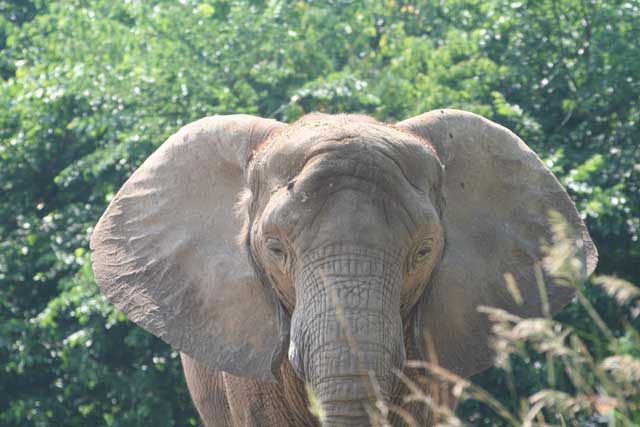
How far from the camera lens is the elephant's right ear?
536 centimetres

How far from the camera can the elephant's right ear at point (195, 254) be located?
5359mm

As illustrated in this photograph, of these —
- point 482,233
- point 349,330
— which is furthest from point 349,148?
point 482,233

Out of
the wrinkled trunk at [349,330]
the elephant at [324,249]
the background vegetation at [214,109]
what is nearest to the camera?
the wrinkled trunk at [349,330]

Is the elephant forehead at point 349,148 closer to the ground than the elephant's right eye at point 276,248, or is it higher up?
higher up

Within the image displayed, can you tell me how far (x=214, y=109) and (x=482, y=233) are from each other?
3646mm

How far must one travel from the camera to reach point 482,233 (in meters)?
5.62

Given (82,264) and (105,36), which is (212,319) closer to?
(82,264)

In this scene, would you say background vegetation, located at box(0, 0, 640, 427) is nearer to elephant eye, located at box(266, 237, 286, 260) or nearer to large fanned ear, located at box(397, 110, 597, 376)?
large fanned ear, located at box(397, 110, 597, 376)

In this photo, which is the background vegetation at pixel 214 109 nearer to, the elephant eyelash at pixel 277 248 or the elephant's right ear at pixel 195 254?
the elephant's right ear at pixel 195 254

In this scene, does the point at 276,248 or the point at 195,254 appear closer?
the point at 276,248

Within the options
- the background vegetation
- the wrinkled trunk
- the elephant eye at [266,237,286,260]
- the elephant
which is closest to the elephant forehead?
the elephant

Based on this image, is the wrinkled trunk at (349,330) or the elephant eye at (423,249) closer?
the wrinkled trunk at (349,330)

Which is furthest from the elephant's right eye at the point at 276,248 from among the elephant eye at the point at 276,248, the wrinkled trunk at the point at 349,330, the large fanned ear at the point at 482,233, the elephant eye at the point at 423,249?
Answer: the large fanned ear at the point at 482,233

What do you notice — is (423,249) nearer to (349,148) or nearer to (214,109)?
(349,148)
